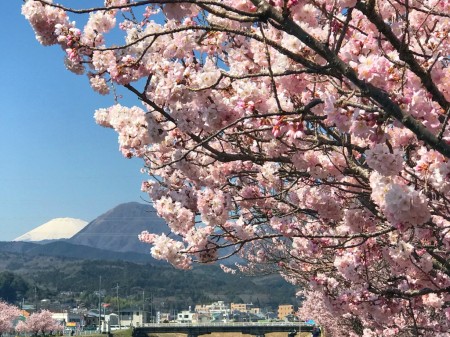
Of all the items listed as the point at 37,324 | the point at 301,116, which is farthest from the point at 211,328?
the point at 301,116

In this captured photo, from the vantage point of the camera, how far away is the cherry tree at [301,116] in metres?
3.80

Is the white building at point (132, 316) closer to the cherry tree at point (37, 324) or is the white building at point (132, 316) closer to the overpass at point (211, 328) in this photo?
the overpass at point (211, 328)

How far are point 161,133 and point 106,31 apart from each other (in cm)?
112

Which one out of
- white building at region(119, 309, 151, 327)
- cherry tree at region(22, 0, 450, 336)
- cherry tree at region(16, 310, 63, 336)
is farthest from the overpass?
cherry tree at region(22, 0, 450, 336)

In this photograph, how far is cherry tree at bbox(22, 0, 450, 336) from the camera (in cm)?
380

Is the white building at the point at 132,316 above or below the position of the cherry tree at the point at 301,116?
above

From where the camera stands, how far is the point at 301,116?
4.26 metres

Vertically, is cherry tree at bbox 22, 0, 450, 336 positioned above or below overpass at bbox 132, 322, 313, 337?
above

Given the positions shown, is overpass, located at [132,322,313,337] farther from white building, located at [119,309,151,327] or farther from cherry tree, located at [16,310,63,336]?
white building, located at [119,309,151,327]

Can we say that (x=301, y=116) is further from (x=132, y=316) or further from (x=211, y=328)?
(x=132, y=316)

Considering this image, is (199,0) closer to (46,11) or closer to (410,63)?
(410,63)

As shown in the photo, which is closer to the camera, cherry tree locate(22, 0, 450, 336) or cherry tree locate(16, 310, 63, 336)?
cherry tree locate(22, 0, 450, 336)

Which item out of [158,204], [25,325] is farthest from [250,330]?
[158,204]

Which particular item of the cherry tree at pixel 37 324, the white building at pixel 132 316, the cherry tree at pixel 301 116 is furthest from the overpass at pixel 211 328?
the cherry tree at pixel 301 116
